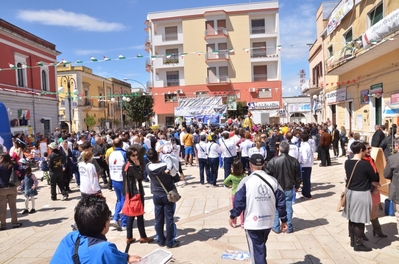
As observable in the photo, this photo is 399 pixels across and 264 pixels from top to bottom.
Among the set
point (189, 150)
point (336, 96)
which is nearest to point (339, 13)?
point (336, 96)

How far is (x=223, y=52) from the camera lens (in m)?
35.7

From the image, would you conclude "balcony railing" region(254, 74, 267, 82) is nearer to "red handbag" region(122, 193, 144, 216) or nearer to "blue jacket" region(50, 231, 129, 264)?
"red handbag" region(122, 193, 144, 216)

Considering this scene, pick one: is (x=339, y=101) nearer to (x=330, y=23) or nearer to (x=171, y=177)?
(x=330, y=23)

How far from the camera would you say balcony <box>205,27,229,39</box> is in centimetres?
3569

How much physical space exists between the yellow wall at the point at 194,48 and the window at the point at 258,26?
6.25 metres

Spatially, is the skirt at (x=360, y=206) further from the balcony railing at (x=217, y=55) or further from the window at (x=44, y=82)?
the balcony railing at (x=217, y=55)

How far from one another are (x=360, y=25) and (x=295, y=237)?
14.8 m

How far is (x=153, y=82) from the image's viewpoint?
37.8 metres

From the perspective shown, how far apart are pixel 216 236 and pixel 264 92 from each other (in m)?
32.6

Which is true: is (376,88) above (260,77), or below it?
below

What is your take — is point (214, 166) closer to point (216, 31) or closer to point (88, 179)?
point (88, 179)

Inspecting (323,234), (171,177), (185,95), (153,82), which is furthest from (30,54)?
(323,234)

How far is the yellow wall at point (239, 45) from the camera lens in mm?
36000

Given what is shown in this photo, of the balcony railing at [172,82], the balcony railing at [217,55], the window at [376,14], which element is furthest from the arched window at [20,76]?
the window at [376,14]
